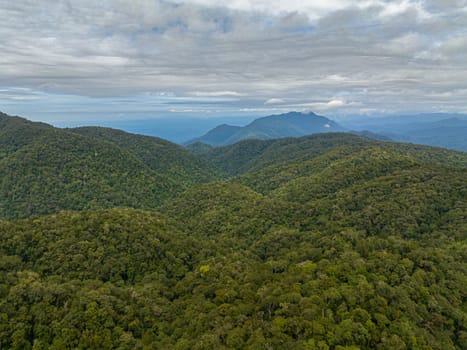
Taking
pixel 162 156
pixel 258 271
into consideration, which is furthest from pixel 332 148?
pixel 258 271

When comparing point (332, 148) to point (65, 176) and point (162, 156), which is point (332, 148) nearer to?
point (162, 156)

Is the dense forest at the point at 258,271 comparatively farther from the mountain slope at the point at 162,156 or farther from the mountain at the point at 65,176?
the mountain slope at the point at 162,156

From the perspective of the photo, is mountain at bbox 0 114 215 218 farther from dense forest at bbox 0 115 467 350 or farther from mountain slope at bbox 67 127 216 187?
mountain slope at bbox 67 127 216 187

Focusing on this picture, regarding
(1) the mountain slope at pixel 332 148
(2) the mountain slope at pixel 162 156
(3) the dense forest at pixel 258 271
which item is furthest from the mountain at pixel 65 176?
(1) the mountain slope at pixel 332 148

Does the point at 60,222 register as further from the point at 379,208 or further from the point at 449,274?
the point at 379,208

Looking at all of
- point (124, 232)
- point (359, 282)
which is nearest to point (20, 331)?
point (124, 232)

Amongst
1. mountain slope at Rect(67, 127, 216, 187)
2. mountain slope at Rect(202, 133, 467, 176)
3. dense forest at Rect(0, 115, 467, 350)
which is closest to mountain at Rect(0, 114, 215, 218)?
dense forest at Rect(0, 115, 467, 350)

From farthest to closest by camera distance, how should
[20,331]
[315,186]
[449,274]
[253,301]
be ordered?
[315,186] < [449,274] < [253,301] < [20,331]
